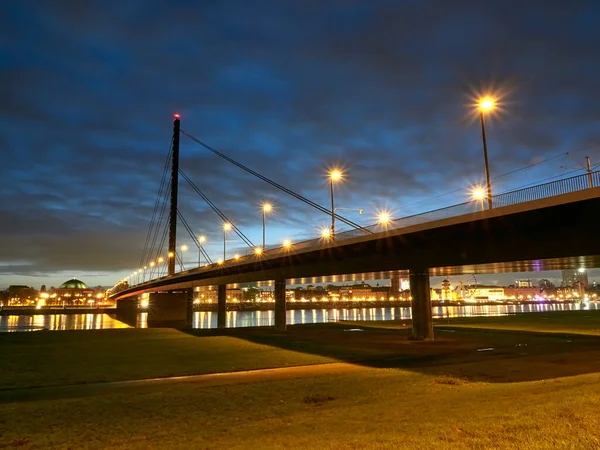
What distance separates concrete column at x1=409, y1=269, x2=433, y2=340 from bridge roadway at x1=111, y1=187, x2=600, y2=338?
8cm

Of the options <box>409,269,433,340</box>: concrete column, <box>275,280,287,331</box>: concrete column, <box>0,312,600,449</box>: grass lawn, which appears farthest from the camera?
<box>275,280,287,331</box>: concrete column

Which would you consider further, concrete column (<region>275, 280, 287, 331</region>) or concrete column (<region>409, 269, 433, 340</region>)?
concrete column (<region>275, 280, 287, 331</region>)

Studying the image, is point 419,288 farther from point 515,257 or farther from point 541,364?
point 541,364

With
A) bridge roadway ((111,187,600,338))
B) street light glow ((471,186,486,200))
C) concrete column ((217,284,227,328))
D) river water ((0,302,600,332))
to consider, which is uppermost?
street light glow ((471,186,486,200))

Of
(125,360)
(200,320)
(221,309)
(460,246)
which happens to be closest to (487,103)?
(460,246)

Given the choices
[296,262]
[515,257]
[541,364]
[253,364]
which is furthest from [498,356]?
[296,262]

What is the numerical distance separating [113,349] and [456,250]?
2545 cm

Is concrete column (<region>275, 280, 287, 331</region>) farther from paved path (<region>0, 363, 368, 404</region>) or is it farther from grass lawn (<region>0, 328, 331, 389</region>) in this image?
paved path (<region>0, 363, 368, 404</region>)

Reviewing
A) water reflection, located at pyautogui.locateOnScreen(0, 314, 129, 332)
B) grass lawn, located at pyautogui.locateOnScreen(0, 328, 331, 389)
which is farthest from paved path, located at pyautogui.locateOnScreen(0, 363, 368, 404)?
water reflection, located at pyautogui.locateOnScreen(0, 314, 129, 332)

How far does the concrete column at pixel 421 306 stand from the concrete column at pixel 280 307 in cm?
1888

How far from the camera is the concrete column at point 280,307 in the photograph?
5469 cm

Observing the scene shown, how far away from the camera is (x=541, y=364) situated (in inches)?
822

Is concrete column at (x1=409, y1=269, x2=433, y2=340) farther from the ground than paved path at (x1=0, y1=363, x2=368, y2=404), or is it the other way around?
concrete column at (x1=409, y1=269, x2=433, y2=340)

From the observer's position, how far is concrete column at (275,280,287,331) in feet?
179
